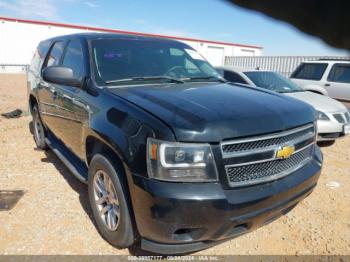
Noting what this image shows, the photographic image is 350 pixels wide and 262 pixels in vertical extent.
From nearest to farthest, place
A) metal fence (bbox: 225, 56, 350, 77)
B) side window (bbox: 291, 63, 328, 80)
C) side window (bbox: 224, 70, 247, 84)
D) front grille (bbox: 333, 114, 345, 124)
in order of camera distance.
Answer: front grille (bbox: 333, 114, 345, 124) < side window (bbox: 224, 70, 247, 84) < side window (bbox: 291, 63, 328, 80) < metal fence (bbox: 225, 56, 350, 77)

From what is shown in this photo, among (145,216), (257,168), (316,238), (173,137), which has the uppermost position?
(173,137)

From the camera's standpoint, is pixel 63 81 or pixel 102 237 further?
pixel 63 81

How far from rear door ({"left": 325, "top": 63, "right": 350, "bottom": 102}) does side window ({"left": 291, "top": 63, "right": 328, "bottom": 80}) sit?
0.26 metres

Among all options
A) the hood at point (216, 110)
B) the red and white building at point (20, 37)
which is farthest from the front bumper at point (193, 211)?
the red and white building at point (20, 37)

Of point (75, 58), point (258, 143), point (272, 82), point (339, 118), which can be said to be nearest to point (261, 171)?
point (258, 143)

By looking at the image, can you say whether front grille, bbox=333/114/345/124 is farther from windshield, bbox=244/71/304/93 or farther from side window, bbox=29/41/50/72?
side window, bbox=29/41/50/72

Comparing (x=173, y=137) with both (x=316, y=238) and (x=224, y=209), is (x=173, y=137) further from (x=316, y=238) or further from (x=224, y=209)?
(x=316, y=238)

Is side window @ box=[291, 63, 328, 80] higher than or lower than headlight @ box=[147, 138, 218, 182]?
lower

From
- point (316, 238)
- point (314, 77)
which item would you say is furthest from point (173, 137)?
point (314, 77)

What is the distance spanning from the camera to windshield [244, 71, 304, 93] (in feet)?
22.2

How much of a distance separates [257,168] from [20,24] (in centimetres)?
2899

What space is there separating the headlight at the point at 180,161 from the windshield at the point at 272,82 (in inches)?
192

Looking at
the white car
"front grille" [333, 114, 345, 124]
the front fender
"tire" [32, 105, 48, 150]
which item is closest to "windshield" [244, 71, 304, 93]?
the white car

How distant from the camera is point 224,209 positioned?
2.23 metres
